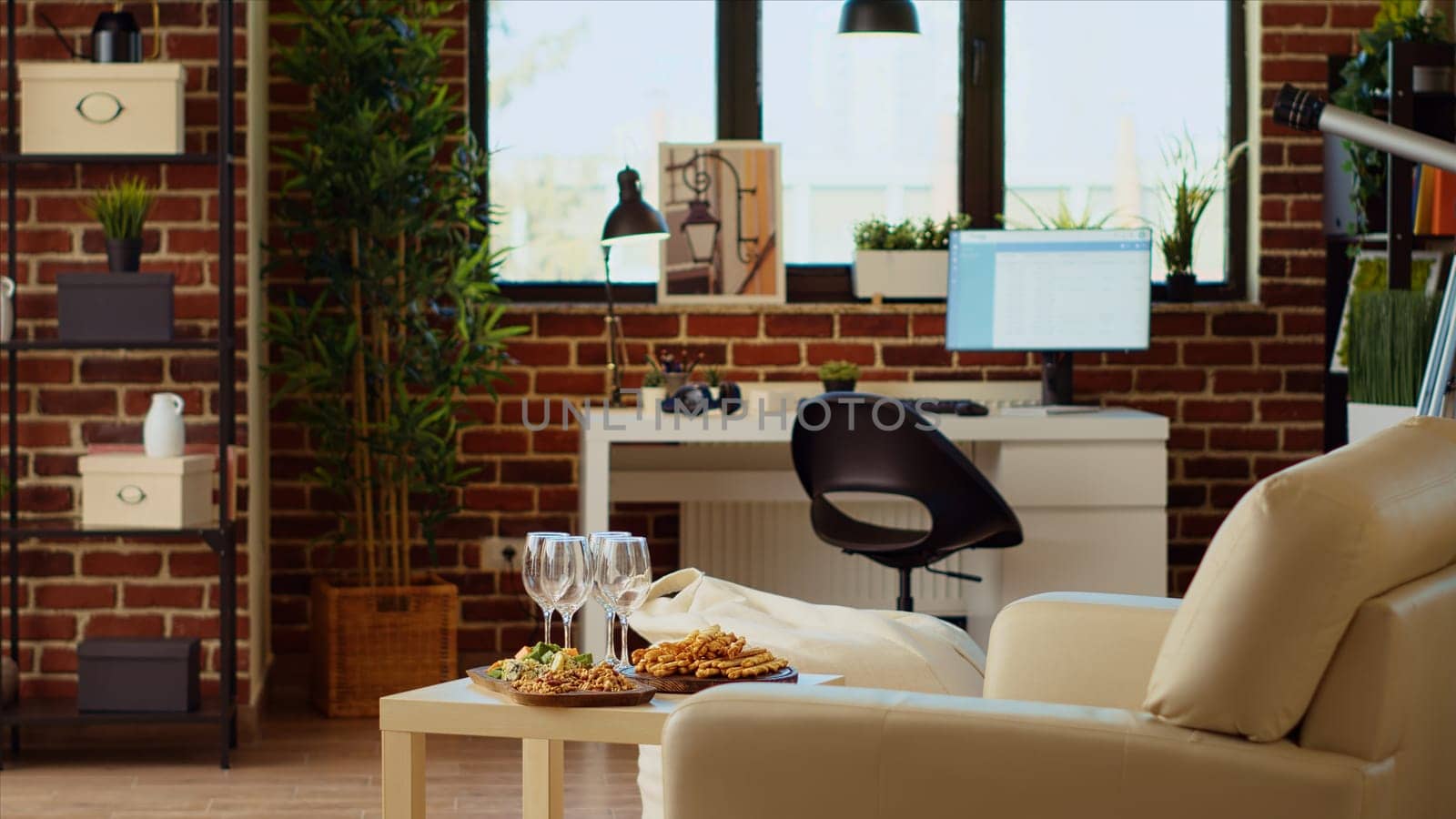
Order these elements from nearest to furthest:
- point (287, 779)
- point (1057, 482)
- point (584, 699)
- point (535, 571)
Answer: point (584, 699)
point (535, 571)
point (287, 779)
point (1057, 482)

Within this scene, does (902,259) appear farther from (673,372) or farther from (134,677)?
(134,677)

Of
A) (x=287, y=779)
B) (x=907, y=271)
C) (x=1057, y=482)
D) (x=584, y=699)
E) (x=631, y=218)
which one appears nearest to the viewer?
(x=584, y=699)

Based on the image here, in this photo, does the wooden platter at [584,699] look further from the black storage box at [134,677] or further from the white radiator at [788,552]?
the white radiator at [788,552]

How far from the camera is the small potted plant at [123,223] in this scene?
153 inches

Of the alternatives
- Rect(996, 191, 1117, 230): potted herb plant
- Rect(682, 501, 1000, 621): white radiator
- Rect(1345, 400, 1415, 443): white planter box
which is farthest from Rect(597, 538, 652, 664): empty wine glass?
Rect(996, 191, 1117, 230): potted herb plant

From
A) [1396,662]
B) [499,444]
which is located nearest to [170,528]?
[499,444]

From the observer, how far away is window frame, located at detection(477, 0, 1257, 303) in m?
4.94

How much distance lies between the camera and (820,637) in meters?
2.41

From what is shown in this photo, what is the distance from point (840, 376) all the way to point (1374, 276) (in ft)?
4.83

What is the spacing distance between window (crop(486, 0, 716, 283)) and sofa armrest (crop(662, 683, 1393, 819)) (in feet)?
10.7

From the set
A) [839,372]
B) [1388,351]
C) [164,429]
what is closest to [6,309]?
[164,429]

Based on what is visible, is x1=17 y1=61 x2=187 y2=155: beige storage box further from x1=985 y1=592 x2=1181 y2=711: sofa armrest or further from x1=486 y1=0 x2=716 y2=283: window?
x1=985 y1=592 x2=1181 y2=711: sofa armrest

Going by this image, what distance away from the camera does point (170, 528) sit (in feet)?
12.6

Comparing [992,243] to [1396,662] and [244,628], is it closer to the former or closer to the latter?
[244,628]
